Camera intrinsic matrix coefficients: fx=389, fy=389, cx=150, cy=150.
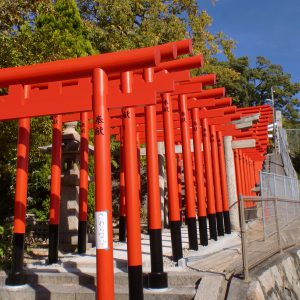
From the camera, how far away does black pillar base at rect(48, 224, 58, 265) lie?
20.9ft

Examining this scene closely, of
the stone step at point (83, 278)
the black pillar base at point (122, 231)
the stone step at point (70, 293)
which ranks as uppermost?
the black pillar base at point (122, 231)

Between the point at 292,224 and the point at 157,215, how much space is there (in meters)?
4.56

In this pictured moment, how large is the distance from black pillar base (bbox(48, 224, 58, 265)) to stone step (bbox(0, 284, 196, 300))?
1.05 meters

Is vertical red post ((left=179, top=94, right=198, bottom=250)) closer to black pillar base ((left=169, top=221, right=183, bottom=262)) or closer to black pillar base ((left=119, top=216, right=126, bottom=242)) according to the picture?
black pillar base ((left=169, top=221, right=183, bottom=262))

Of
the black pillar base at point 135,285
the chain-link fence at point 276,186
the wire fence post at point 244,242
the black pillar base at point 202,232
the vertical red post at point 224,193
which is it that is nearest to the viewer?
the black pillar base at point 135,285

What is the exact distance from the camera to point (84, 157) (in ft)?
24.5

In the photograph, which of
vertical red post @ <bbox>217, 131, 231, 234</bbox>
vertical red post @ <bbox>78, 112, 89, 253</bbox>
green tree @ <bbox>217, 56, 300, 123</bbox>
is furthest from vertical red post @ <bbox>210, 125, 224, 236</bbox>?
green tree @ <bbox>217, 56, 300, 123</bbox>

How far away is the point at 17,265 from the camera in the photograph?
17.6 feet

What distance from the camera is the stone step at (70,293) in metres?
4.56

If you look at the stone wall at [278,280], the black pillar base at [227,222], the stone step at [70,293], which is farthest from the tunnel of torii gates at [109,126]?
the black pillar base at [227,222]

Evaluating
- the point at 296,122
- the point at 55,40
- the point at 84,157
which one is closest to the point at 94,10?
the point at 55,40

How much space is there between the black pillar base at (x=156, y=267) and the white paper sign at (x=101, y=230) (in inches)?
45.7

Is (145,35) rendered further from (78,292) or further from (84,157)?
(78,292)

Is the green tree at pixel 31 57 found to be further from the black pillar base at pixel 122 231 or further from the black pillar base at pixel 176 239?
the black pillar base at pixel 176 239
